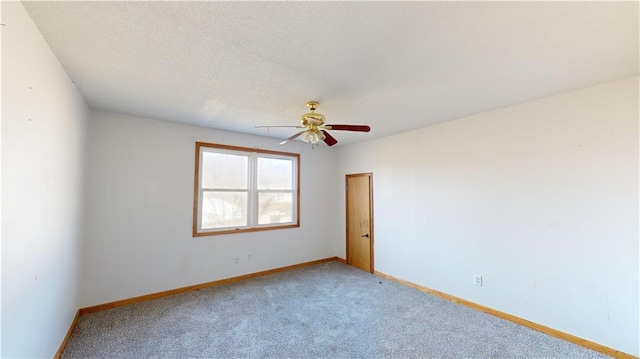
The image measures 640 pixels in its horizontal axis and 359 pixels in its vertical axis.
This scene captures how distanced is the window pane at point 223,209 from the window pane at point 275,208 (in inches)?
12.5

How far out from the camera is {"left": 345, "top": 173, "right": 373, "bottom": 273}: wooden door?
4.82 m

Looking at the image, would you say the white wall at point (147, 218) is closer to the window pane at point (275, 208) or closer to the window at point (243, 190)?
the window at point (243, 190)

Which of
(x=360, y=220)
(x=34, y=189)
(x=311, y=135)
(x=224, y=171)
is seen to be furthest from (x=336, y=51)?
(x=360, y=220)

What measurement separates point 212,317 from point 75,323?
145 cm

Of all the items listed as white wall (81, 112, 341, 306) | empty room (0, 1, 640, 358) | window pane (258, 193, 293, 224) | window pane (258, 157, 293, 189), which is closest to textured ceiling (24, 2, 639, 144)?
empty room (0, 1, 640, 358)

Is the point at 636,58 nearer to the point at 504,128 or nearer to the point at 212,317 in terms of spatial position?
the point at 504,128

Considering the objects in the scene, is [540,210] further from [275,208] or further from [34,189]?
[34,189]

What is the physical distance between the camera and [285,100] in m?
2.88

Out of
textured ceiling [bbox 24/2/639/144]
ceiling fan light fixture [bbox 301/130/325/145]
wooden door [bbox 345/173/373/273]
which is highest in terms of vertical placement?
textured ceiling [bbox 24/2/639/144]

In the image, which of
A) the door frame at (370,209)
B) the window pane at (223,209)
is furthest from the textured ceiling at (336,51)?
the door frame at (370,209)

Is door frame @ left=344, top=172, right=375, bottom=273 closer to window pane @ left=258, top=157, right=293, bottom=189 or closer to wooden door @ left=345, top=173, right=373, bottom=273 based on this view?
wooden door @ left=345, top=173, right=373, bottom=273

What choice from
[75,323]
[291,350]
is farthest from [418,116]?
[75,323]

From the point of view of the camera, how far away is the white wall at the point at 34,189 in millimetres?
1399

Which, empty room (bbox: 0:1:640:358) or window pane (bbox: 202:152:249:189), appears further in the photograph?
window pane (bbox: 202:152:249:189)
